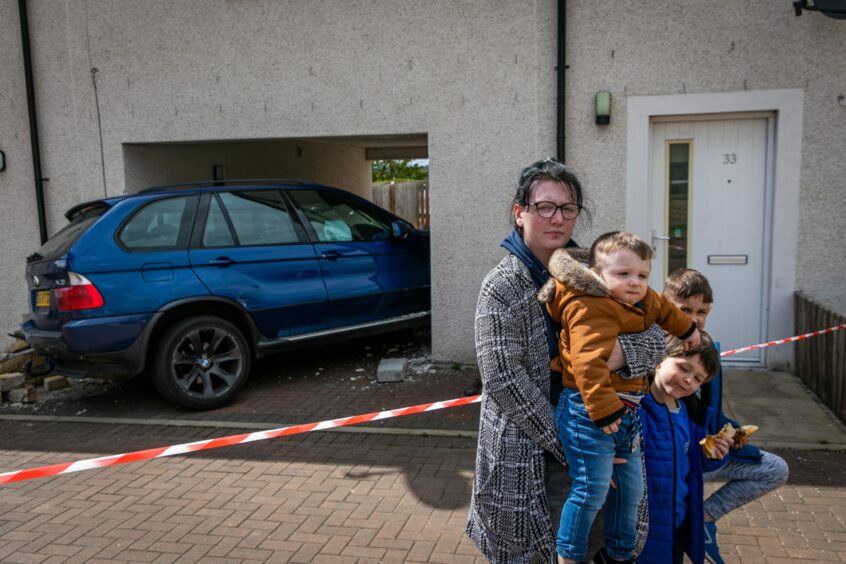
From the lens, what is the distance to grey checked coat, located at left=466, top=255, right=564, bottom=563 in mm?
2381

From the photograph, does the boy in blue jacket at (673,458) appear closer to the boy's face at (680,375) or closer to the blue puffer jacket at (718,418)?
the boy's face at (680,375)

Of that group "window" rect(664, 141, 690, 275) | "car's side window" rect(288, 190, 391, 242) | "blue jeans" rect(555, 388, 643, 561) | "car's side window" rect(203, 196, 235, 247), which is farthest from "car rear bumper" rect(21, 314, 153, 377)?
"window" rect(664, 141, 690, 275)

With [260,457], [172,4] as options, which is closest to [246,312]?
[260,457]

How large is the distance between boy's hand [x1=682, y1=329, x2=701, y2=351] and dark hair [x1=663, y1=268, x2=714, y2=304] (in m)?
0.45

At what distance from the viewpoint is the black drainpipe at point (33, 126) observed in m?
7.89

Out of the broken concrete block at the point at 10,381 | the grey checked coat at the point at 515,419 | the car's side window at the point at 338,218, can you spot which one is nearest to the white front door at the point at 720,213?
the car's side window at the point at 338,218

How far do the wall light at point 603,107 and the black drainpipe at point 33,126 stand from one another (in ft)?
19.8

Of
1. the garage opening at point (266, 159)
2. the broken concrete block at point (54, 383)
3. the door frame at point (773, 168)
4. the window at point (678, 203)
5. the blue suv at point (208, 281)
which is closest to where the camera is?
the blue suv at point (208, 281)

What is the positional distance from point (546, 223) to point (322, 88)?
5406mm

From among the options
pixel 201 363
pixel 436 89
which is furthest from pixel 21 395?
pixel 436 89

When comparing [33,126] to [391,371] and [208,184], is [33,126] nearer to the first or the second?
[208,184]

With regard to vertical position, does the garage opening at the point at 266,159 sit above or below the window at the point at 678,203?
above

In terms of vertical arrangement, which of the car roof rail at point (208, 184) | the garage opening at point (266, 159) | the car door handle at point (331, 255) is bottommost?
the car door handle at point (331, 255)

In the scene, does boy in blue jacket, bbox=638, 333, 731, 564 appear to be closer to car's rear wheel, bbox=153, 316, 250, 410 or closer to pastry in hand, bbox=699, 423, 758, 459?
pastry in hand, bbox=699, 423, 758, 459
